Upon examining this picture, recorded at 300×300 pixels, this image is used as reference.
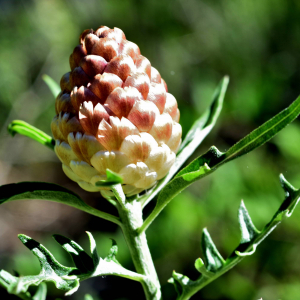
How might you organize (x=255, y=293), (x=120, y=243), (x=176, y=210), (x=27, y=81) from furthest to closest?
(x=27, y=81) → (x=120, y=243) → (x=176, y=210) → (x=255, y=293)

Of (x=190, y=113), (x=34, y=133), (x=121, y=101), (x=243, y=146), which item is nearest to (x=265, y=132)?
(x=243, y=146)

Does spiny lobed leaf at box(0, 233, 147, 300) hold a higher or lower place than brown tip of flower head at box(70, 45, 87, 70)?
lower

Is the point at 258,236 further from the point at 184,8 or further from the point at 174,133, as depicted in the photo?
the point at 184,8

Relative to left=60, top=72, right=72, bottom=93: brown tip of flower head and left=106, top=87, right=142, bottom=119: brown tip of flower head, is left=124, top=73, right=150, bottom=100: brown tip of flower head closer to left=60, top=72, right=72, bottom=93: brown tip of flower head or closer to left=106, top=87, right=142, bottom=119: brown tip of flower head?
left=106, top=87, right=142, bottom=119: brown tip of flower head

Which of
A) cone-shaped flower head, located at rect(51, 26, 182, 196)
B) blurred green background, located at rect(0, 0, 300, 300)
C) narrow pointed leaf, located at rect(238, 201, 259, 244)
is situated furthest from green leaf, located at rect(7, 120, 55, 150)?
blurred green background, located at rect(0, 0, 300, 300)

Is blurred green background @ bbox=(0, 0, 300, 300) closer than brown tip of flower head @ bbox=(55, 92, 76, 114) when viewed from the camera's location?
No

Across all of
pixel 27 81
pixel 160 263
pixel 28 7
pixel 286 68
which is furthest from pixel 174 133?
pixel 28 7
